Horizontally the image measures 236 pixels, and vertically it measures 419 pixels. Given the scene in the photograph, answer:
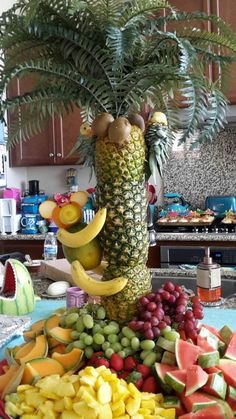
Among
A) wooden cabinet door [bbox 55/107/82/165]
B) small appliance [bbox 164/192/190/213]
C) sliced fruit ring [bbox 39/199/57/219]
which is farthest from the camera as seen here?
wooden cabinet door [bbox 55/107/82/165]

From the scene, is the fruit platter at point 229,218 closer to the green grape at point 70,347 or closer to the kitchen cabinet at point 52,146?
the kitchen cabinet at point 52,146

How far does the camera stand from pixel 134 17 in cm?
98

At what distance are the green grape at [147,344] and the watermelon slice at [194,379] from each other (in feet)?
0.27

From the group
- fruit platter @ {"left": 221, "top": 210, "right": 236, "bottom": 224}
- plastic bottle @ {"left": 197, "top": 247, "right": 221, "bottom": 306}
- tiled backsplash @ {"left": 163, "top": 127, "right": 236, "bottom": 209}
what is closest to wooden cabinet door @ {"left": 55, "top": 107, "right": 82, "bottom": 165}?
tiled backsplash @ {"left": 163, "top": 127, "right": 236, "bottom": 209}

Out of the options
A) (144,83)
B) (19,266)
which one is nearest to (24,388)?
(144,83)

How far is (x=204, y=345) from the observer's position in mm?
932

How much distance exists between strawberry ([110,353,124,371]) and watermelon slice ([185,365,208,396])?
13 centimetres

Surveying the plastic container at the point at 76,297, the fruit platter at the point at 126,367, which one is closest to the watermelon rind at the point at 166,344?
the fruit platter at the point at 126,367

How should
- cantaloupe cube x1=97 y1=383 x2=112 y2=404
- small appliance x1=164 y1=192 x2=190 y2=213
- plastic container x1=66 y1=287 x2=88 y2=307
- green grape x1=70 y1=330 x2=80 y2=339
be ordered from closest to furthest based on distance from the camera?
cantaloupe cube x1=97 y1=383 x2=112 y2=404
green grape x1=70 y1=330 x2=80 y2=339
plastic container x1=66 y1=287 x2=88 y2=307
small appliance x1=164 y1=192 x2=190 y2=213

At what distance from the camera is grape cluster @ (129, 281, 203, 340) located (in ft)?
3.02

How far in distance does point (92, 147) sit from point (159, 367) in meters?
0.49

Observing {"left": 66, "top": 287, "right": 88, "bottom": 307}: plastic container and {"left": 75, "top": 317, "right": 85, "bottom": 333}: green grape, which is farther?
{"left": 66, "top": 287, "right": 88, "bottom": 307}: plastic container

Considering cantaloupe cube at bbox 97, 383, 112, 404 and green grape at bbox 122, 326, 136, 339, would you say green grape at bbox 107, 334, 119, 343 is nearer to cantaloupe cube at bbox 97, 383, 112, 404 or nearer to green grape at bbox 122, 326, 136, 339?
green grape at bbox 122, 326, 136, 339

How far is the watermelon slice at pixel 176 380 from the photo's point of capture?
2.71 feet
